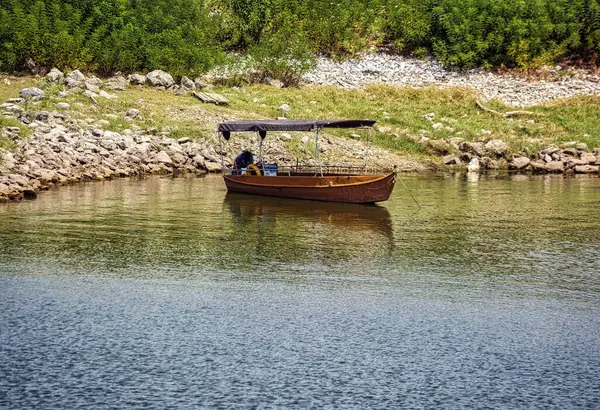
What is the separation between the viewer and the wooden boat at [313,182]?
3247 cm

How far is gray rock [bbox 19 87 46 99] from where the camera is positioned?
160 feet

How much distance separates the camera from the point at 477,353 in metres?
12.5

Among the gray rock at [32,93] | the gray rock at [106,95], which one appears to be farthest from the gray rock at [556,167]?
the gray rock at [32,93]

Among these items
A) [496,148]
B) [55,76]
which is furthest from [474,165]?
[55,76]

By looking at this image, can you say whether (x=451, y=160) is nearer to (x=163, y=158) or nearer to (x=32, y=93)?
(x=163, y=158)

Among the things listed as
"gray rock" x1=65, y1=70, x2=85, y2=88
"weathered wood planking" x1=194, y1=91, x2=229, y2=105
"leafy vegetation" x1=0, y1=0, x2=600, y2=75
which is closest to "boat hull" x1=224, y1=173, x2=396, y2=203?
"weathered wood planking" x1=194, y1=91, x2=229, y2=105

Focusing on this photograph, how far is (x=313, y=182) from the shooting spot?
3344 centimetres

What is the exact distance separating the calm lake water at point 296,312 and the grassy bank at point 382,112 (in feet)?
Result: 73.1

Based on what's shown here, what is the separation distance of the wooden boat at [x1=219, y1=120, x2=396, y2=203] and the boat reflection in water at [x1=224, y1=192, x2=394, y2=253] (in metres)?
0.35

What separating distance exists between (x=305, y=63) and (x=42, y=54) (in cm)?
2012

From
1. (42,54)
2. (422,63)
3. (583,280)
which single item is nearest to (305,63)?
(422,63)

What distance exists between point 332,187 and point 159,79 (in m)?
26.8

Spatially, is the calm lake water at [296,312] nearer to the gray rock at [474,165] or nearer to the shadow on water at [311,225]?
the shadow on water at [311,225]

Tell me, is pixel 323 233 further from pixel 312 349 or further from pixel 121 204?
pixel 312 349
